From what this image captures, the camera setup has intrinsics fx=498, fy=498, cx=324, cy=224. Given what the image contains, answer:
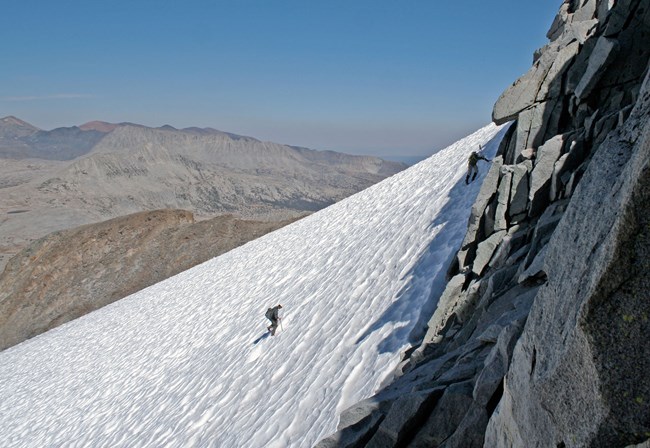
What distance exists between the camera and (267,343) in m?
14.5

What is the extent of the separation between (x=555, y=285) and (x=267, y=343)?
38.4ft

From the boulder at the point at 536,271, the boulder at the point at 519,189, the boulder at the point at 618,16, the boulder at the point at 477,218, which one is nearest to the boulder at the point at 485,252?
the boulder at the point at 519,189

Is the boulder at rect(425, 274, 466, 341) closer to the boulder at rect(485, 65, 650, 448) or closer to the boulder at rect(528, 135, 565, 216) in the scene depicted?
Result: the boulder at rect(528, 135, 565, 216)

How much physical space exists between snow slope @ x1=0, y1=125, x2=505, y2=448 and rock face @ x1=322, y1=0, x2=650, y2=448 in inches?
88.5

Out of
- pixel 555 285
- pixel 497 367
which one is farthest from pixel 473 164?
pixel 555 285

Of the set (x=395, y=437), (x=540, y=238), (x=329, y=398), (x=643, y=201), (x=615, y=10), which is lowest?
(x=329, y=398)

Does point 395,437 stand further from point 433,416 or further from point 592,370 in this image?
point 592,370

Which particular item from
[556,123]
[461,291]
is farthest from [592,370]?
[556,123]

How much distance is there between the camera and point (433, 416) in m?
5.51

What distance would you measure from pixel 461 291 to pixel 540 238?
229 cm

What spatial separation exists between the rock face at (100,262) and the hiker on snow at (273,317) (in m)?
29.1

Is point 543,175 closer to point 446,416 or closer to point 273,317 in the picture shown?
point 446,416

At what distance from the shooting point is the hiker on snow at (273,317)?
1448 centimetres

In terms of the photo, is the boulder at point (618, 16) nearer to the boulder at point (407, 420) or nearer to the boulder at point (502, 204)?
the boulder at point (502, 204)
